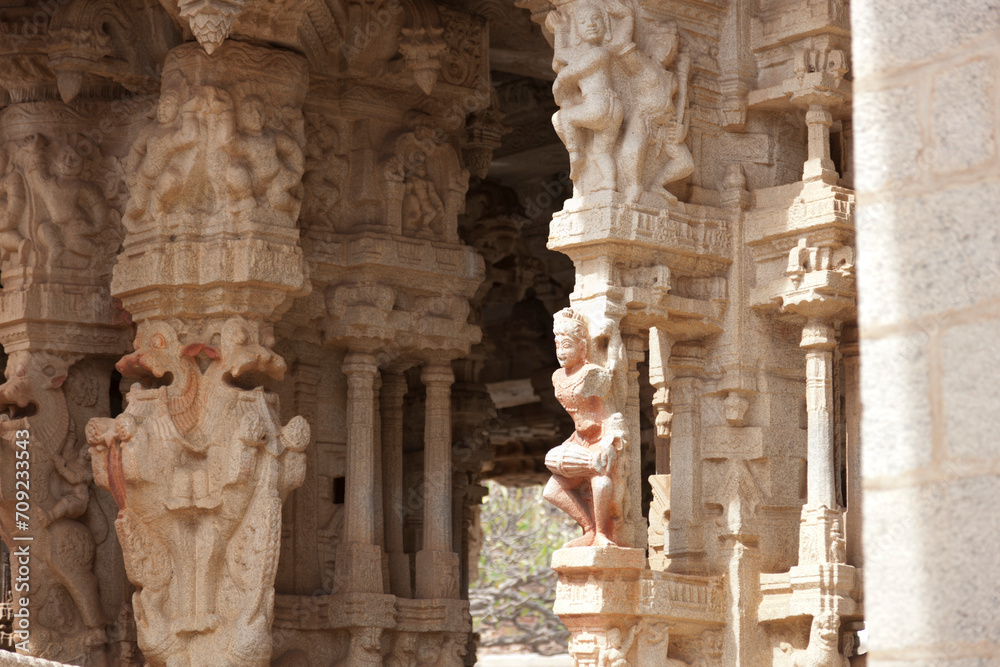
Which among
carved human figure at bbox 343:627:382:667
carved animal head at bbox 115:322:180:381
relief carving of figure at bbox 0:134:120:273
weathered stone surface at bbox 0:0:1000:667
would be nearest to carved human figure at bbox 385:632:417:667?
weathered stone surface at bbox 0:0:1000:667

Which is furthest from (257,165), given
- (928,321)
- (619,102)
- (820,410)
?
(928,321)

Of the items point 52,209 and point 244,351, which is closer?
point 244,351

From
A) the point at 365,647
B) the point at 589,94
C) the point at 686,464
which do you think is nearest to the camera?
the point at 589,94

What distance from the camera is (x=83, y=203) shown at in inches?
500

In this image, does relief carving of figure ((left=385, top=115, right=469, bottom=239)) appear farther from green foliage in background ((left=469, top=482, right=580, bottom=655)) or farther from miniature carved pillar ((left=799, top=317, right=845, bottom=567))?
green foliage in background ((left=469, top=482, right=580, bottom=655))

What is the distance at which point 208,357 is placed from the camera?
11.1 metres

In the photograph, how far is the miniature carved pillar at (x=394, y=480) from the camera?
12.3 meters

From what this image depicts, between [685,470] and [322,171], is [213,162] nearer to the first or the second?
[322,171]

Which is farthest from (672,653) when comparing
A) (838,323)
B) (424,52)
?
(424,52)

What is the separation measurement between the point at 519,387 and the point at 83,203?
7.43m

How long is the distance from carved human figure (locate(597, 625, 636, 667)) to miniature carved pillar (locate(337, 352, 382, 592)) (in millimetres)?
3054

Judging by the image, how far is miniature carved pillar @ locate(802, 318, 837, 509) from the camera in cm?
939

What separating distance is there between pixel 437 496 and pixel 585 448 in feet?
10.9

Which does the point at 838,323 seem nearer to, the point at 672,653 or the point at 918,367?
the point at 672,653
